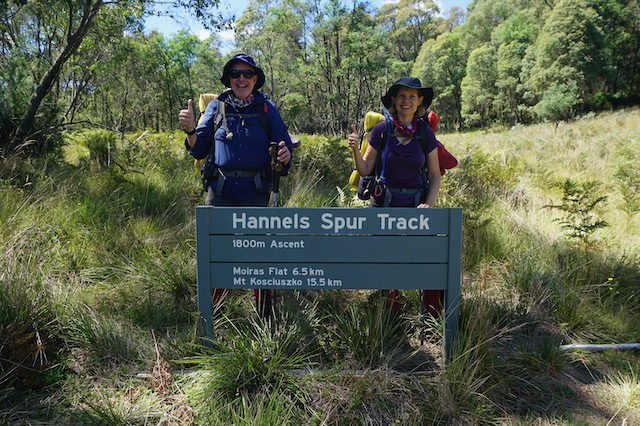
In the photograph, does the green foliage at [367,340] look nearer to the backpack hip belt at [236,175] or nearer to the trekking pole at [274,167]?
the trekking pole at [274,167]

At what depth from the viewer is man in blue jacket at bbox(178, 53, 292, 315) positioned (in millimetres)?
2758

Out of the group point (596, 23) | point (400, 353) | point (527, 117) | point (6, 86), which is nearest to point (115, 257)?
point (400, 353)

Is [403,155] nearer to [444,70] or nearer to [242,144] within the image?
[242,144]

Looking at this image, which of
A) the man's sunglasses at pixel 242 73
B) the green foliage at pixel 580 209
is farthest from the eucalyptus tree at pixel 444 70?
the man's sunglasses at pixel 242 73

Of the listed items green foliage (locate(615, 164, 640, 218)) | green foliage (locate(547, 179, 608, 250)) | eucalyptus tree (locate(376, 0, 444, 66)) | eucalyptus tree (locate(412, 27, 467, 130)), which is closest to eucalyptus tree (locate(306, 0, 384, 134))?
green foliage (locate(615, 164, 640, 218))

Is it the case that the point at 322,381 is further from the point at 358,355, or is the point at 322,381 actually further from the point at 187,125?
the point at 187,125

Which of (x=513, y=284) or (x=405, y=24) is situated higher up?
(x=405, y=24)

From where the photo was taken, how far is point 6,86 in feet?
19.7

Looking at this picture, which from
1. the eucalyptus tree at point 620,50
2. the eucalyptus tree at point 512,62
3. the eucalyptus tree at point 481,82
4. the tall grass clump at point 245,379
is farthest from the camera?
the eucalyptus tree at point 481,82

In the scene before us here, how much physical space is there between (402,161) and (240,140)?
117 centimetres

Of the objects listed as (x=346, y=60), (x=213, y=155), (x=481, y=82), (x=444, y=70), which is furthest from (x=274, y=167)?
(x=444, y=70)

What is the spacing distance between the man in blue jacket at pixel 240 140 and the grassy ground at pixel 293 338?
1.85 ft

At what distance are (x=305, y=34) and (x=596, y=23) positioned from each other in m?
24.1

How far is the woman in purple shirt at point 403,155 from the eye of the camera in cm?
274
